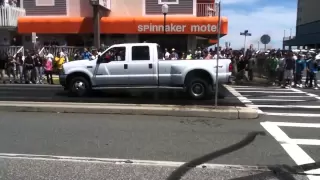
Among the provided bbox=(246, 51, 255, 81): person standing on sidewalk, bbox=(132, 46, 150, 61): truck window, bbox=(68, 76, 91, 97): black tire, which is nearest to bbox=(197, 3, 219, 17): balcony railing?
bbox=(246, 51, 255, 81): person standing on sidewalk

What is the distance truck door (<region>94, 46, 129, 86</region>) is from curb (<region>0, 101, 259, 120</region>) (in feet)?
9.37

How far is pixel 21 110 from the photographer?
34.7 feet

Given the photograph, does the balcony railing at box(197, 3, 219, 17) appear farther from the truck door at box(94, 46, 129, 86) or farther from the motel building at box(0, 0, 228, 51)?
the truck door at box(94, 46, 129, 86)

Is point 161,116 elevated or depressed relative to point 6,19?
depressed

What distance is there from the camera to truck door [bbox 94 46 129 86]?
1348 centimetres

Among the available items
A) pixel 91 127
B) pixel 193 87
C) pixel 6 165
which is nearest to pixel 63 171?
pixel 6 165

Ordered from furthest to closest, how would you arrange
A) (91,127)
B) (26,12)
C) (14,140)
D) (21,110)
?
(26,12) → (21,110) → (91,127) → (14,140)

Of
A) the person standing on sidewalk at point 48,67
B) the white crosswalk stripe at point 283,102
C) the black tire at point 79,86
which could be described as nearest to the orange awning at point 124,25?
the person standing on sidewalk at point 48,67

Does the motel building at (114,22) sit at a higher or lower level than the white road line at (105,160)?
higher

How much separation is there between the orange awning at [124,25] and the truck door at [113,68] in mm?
11712

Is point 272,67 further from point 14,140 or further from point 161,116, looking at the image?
point 14,140

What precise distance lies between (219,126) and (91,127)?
2.82 m

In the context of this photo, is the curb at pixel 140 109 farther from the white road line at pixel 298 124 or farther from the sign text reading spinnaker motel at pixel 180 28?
the sign text reading spinnaker motel at pixel 180 28

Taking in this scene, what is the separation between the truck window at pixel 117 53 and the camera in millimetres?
13523
